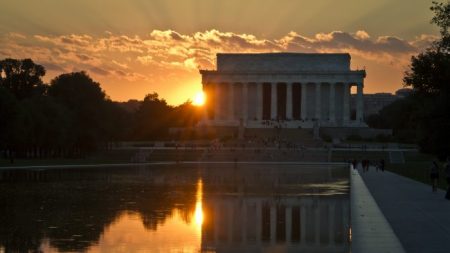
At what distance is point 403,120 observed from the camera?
58.4 m

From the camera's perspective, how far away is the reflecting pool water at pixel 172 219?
17141 millimetres

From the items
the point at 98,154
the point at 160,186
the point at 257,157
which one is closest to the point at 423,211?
the point at 160,186

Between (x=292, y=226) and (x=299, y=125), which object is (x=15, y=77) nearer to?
(x=299, y=125)

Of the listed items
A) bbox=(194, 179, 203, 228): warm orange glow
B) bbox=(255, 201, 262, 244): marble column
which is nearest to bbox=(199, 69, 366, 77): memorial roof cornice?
bbox=(194, 179, 203, 228): warm orange glow

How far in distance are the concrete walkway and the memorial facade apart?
81958mm

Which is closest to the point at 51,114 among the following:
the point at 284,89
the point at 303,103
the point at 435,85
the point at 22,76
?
the point at 22,76

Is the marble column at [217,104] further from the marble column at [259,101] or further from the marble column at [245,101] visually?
the marble column at [259,101]

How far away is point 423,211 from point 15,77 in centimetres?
7981

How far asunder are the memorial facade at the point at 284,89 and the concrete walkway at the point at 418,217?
8196 cm

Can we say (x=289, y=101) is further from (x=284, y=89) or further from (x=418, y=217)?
(x=418, y=217)

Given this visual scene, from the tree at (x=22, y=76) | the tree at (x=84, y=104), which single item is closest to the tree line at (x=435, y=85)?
the tree at (x=84, y=104)

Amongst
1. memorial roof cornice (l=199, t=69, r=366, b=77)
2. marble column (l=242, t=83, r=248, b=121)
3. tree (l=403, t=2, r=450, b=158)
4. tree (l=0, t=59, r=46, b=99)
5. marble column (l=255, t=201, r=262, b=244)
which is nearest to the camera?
marble column (l=255, t=201, r=262, b=244)

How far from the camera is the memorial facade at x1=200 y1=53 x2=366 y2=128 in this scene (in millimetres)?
115062

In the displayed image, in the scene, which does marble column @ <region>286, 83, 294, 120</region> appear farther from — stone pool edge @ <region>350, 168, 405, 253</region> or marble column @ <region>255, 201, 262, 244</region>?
stone pool edge @ <region>350, 168, 405, 253</region>
